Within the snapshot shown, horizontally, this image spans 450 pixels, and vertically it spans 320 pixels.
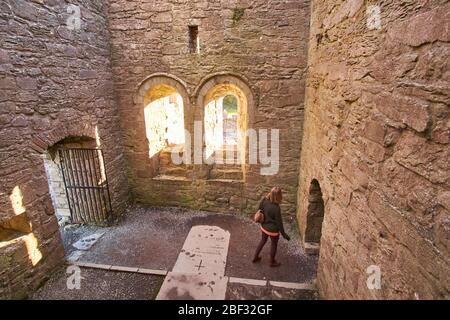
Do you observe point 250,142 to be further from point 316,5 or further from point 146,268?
point 146,268

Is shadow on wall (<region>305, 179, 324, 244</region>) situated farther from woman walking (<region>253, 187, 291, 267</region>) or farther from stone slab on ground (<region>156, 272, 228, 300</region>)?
stone slab on ground (<region>156, 272, 228, 300</region>)

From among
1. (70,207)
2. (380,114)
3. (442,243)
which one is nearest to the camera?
(442,243)

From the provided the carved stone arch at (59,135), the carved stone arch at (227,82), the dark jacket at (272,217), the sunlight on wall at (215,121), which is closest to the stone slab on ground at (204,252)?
the dark jacket at (272,217)

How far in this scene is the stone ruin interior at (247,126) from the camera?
1.71 meters

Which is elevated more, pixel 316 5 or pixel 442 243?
pixel 316 5

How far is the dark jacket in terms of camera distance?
4039mm

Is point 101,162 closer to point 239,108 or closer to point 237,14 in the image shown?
point 239,108

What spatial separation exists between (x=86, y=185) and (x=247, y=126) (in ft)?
12.7

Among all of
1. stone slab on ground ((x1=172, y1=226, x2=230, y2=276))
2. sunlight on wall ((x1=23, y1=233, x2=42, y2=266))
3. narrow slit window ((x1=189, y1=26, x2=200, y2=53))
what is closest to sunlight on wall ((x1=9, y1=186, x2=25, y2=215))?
sunlight on wall ((x1=23, y1=233, x2=42, y2=266))

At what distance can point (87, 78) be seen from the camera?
4.92 m

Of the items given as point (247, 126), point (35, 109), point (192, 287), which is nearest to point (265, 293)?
point (192, 287)

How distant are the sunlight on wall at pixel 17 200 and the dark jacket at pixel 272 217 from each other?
12.1 feet
